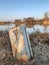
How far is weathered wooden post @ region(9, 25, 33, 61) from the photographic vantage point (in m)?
5.29

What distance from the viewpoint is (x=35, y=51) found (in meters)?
6.02

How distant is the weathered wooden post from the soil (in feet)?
0.42

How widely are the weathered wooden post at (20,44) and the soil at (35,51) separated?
0.13 metres

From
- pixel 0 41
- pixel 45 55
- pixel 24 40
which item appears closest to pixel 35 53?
pixel 45 55

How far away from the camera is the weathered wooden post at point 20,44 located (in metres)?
5.29

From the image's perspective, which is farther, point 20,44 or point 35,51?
point 35,51

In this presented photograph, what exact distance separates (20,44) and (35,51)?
2.47 ft

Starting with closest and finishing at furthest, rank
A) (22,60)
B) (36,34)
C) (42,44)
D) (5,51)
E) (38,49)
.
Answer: (22,60)
(5,51)
(38,49)
(42,44)
(36,34)

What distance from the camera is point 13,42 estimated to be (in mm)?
5559

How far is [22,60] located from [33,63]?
257 millimetres

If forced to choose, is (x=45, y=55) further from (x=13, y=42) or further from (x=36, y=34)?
(x=36, y=34)

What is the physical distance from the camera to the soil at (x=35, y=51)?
5258 mm

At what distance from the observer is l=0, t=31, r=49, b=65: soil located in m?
5.26

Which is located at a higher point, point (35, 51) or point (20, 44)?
point (20, 44)
